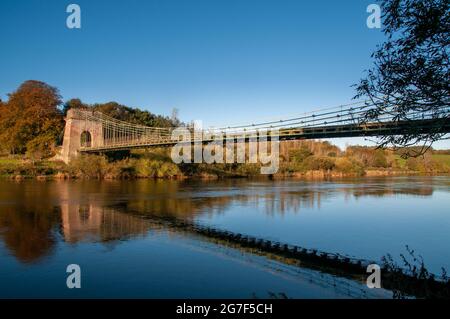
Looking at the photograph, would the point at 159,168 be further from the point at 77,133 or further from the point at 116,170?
the point at 77,133

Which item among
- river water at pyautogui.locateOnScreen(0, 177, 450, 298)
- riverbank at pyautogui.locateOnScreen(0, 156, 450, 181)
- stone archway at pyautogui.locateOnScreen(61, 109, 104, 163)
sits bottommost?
river water at pyautogui.locateOnScreen(0, 177, 450, 298)

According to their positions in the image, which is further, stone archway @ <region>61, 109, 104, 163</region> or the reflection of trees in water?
stone archway @ <region>61, 109, 104, 163</region>

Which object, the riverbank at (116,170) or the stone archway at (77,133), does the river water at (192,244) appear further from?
the stone archway at (77,133)

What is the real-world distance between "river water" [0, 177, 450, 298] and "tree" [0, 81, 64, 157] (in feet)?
113

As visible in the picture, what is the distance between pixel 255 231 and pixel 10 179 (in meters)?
35.4

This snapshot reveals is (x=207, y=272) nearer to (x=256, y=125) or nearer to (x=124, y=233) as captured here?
(x=124, y=233)

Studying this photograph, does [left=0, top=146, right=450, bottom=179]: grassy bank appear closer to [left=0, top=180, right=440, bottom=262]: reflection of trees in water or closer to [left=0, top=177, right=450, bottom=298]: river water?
[left=0, top=180, right=440, bottom=262]: reflection of trees in water

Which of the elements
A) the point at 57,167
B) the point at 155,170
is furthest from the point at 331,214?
the point at 57,167

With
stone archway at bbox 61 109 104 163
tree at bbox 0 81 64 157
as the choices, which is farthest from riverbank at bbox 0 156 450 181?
tree at bbox 0 81 64 157

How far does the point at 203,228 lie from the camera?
15.5 meters

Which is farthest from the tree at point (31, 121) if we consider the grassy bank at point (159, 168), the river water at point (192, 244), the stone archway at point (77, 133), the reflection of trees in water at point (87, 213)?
the river water at point (192, 244)

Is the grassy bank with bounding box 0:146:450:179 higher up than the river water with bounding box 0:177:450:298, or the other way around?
the grassy bank with bounding box 0:146:450:179

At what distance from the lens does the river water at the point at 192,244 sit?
8500 mm

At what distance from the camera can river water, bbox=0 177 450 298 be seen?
8.50 metres
